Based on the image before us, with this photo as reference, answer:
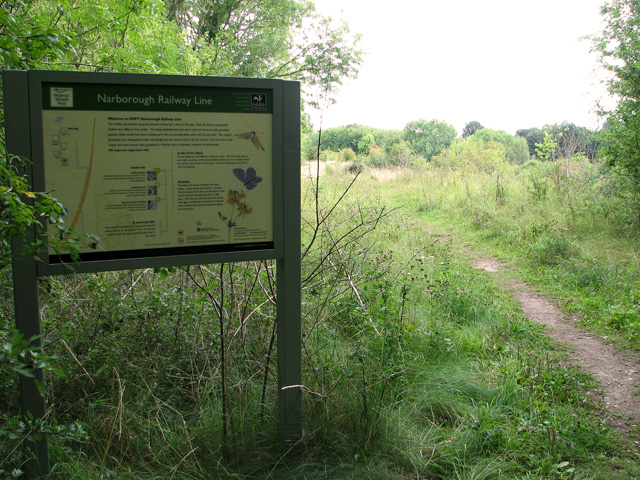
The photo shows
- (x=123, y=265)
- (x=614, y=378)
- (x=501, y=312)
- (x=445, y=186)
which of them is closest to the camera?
(x=123, y=265)

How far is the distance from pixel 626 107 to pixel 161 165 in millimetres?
8839

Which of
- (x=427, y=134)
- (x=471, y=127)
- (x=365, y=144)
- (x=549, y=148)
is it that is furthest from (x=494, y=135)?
(x=549, y=148)

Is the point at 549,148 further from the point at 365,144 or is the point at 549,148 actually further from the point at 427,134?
the point at 427,134

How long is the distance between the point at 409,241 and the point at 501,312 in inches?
123

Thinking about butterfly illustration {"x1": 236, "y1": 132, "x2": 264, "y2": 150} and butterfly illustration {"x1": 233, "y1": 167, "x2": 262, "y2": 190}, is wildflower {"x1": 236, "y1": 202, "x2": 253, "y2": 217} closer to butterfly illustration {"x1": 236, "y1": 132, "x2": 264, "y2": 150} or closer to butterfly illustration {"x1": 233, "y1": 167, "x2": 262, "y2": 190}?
butterfly illustration {"x1": 233, "y1": 167, "x2": 262, "y2": 190}

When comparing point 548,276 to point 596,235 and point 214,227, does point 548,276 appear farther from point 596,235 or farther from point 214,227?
point 214,227

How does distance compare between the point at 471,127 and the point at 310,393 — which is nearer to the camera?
the point at 310,393

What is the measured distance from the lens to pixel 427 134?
37.7 meters

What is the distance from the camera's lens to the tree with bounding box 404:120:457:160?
36719mm

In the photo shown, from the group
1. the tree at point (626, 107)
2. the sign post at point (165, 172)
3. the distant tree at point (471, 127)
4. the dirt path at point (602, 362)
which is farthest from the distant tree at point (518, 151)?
the sign post at point (165, 172)

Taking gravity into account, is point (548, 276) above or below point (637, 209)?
below

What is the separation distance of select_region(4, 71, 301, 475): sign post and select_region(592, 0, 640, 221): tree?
7673mm

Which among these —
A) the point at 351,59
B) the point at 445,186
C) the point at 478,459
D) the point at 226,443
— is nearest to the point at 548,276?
the point at 478,459

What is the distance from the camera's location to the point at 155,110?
2.44 metres
